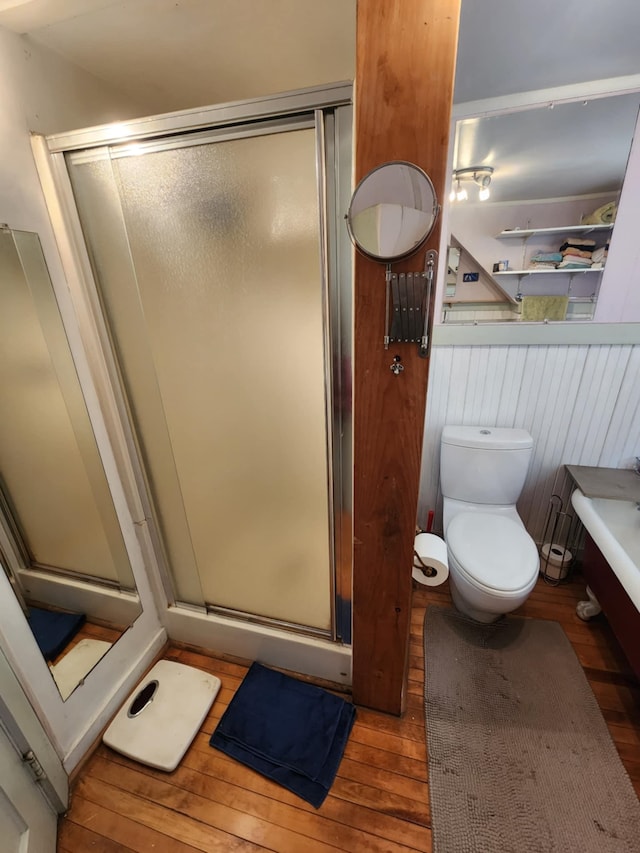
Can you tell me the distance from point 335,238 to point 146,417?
96 cm

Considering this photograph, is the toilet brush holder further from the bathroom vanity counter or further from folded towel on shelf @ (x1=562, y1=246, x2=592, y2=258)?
folded towel on shelf @ (x1=562, y1=246, x2=592, y2=258)

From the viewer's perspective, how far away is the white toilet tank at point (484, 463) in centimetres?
174

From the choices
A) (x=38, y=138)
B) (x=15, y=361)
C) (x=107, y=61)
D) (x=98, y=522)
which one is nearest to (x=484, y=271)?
(x=107, y=61)

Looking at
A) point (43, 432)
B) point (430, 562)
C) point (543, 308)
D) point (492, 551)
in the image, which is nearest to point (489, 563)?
point (492, 551)

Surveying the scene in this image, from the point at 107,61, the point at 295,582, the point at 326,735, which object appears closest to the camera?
the point at 107,61

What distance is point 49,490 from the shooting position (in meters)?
1.20

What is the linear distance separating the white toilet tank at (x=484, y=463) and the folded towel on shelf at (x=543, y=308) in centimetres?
58

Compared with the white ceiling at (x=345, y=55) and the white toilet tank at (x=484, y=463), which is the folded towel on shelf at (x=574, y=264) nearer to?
the white ceiling at (x=345, y=55)

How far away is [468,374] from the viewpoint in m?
1.85

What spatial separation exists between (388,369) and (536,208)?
152cm

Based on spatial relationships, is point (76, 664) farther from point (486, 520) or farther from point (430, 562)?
point (486, 520)

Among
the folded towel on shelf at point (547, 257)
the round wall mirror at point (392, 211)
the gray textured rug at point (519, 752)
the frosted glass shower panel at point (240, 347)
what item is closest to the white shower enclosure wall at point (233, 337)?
the frosted glass shower panel at point (240, 347)

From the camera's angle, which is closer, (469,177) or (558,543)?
(469,177)

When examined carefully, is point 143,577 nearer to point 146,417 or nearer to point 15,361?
point 146,417
